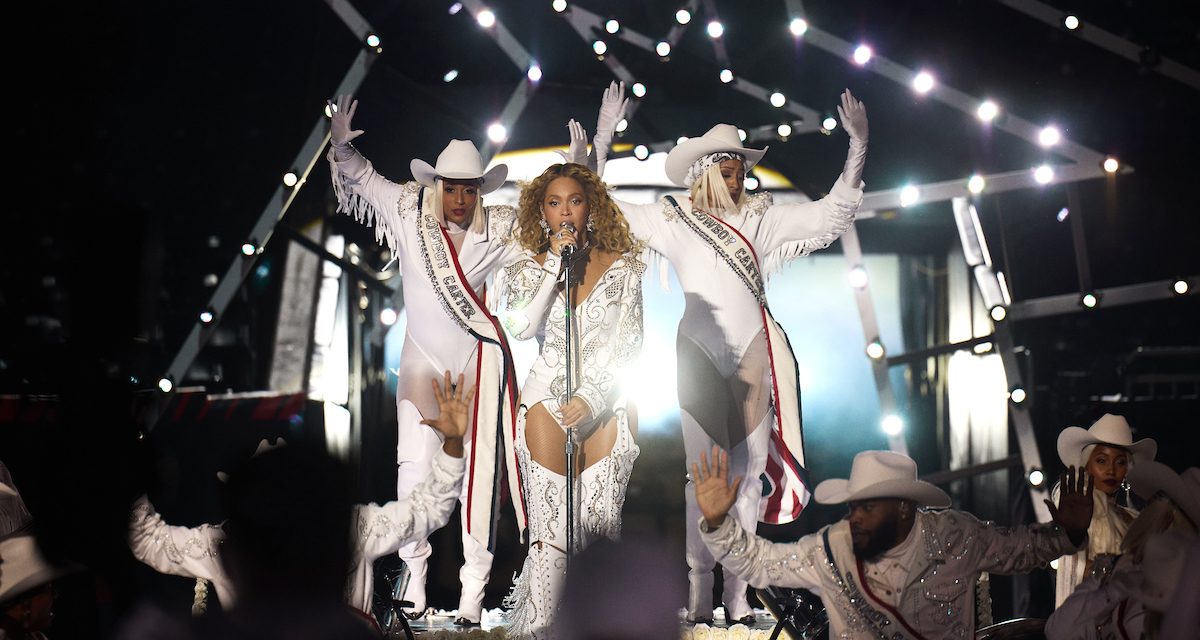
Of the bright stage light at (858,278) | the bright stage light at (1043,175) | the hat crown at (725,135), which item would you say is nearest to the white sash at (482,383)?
the hat crown at (725,135)

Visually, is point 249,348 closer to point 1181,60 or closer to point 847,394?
point 847,394

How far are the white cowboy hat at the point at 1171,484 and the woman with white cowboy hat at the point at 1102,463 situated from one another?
1111 millimetres

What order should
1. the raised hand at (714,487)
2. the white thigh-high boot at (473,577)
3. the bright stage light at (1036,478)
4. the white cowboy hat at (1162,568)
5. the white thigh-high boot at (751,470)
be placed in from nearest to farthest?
the white cowboy hat at (1162,568)
the raised hand at (714,487)
the white thigh-high boot at (473,577)
the white thigh-high boot at (751,470)
the bright stage light at (1036,478)

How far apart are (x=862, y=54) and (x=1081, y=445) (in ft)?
8.49

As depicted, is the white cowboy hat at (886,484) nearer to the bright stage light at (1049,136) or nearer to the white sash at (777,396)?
the white sash at (777,396)

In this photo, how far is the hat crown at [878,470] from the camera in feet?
13.2

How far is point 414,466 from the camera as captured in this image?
18.7ft

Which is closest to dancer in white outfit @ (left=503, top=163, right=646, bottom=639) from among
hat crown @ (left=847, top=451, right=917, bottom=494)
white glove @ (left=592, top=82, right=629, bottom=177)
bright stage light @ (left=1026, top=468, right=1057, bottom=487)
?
white glove @ (left=592, top=82, right=629, bottom=177)

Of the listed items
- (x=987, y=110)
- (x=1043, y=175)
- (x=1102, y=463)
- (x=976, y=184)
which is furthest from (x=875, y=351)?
(x=1102, y=463)

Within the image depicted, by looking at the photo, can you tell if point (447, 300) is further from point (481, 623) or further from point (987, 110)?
point (987, 110)

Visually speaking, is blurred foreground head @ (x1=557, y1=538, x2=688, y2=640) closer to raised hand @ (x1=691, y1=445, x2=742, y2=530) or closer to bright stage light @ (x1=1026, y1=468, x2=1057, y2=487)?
raised hand @ (x1=691, y1=445, x2=742, y2=530)

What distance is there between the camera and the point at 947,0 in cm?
739

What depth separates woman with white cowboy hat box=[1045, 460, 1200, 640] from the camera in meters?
Result: 3.25

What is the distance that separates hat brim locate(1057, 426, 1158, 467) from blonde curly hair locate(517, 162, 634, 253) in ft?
6.41
